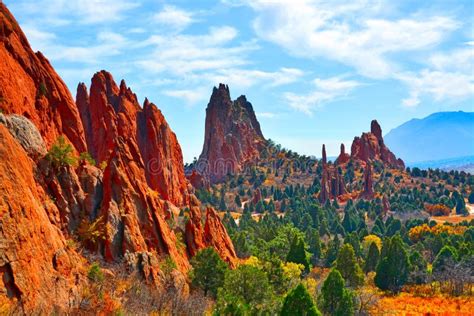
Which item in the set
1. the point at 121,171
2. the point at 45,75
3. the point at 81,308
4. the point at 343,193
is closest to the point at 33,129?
the point at 121,171

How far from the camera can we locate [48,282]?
1099 inches

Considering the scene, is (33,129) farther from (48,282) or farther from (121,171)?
(48,282)

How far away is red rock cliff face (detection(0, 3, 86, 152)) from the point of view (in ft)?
138

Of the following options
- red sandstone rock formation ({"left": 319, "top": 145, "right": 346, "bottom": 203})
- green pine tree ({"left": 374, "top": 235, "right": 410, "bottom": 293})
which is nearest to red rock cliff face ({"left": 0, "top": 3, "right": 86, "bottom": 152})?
green pine tree ({"left": 374, "top": 235, "right": 410, "bottom": 293})

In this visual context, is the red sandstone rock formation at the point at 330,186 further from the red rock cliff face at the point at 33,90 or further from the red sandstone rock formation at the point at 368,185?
the red rock cliff face at the point at 33,90

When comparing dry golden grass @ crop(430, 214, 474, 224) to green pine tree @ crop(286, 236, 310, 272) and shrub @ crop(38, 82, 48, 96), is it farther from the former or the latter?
shrub @ crop(38, 82, 48, 96)

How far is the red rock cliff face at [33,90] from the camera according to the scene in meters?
42.1

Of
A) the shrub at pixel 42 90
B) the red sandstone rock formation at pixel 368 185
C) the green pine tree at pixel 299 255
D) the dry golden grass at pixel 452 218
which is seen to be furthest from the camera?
the red sandstone rock formation at pixel 368 185

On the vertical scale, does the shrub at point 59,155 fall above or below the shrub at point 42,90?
below

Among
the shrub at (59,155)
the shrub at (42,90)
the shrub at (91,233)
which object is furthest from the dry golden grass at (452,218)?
the shrub at (59,155)

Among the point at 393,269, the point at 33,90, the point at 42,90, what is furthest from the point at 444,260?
the point at 33,90

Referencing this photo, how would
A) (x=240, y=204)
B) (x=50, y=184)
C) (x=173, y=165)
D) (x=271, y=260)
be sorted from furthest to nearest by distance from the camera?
1. (x=240, y=204)
2. (x=173, y=165)
3. (x=271, y=260)
4. (x=50, y=184)

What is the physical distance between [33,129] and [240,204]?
419ft

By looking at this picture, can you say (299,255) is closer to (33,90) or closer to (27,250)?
(33,90)
